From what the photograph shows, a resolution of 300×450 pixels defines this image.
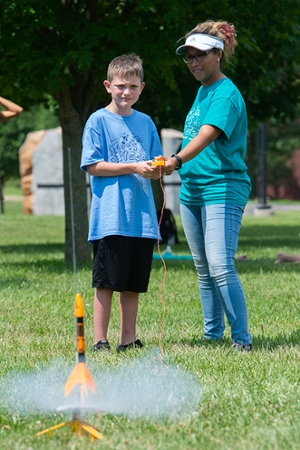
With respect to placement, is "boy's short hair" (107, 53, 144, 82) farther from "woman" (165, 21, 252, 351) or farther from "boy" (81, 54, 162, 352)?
"woman" (165, 21, 252, 351)

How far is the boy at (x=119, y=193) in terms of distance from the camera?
5250mm

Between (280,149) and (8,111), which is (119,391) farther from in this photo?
(280,149)

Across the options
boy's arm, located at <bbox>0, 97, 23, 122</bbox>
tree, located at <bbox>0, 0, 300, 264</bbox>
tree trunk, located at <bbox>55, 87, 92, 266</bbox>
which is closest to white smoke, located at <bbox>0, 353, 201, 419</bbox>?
boy's arm, located at <bbox>0, 97, 23, 122</bbox>

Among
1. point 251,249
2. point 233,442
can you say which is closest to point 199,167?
point 233,442

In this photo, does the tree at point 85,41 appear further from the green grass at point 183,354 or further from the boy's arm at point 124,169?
the boy's arm at point 124,169

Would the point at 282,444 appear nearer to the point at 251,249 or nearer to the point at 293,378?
the point at 293,378

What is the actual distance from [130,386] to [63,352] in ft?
3.85

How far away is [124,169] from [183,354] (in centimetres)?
115

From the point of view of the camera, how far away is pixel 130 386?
4.34m

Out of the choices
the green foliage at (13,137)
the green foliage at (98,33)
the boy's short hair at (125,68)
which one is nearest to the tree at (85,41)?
the green foliage at (98,33)

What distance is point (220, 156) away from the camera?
5305 millimetres

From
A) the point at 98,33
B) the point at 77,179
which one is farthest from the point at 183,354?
Result: the point at 77,179

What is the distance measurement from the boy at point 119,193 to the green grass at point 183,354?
Result: 0.30 metres

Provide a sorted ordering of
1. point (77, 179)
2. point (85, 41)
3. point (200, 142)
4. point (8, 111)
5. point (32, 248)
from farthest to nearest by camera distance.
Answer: point (32, 248), point (77, 179), point (85, 41), point (8, 111), point (200, 142)
